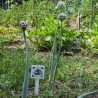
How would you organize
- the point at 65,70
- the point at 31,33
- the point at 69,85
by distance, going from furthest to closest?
the point at 31,33 → the point at 65,70 → the point at 69,85

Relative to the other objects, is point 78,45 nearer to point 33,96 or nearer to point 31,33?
point 31,33

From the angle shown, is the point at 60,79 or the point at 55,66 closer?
the point at 55,66

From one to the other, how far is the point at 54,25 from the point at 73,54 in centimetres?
66

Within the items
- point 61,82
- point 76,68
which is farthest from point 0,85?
point 76,68

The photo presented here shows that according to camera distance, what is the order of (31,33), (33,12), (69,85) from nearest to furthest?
1. (69,85)
2. (31,33)
3. (33,12)

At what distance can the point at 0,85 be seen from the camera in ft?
6.23

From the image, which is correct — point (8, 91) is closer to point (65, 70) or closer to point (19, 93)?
point (19, 93)

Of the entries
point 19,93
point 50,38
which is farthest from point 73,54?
point 19,93

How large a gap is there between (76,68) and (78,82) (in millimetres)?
484

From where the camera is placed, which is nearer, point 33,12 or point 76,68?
point 76,68

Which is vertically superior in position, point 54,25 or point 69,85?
point 54,25

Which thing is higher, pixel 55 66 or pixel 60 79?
pixel 55 66

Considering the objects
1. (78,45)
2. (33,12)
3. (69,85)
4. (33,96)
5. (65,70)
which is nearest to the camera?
(33,96)

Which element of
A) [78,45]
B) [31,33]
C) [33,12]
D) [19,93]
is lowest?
[19,93]
